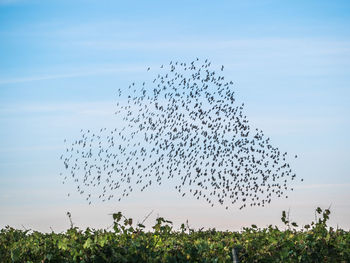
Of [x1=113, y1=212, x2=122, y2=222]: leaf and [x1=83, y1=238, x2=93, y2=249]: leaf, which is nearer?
[x1=83, y1=238, x2=93, y2=249]: leaf

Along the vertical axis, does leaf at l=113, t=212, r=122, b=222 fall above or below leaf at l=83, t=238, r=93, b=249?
above

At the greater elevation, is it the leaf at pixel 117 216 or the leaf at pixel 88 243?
the leaf at pixel 117 216

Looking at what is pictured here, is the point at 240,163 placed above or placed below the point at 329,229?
above

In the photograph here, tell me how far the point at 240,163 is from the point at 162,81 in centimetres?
659

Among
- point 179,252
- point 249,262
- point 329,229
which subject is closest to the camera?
point 179,252

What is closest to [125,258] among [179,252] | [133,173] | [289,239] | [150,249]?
[150,249]

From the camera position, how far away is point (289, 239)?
10.8 meters

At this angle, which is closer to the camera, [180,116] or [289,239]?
[289,239]

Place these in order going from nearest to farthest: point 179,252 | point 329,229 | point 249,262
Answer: point 179,252 < point 249,262 < point 329,229

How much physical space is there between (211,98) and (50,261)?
21.7m

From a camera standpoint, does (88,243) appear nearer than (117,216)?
Yes

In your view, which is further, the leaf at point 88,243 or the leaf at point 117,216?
Result: the leaf at point 117,216

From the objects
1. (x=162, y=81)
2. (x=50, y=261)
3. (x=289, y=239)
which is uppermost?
(x=162, y=81)

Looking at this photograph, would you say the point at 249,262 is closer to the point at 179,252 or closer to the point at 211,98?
the point at 179,252
